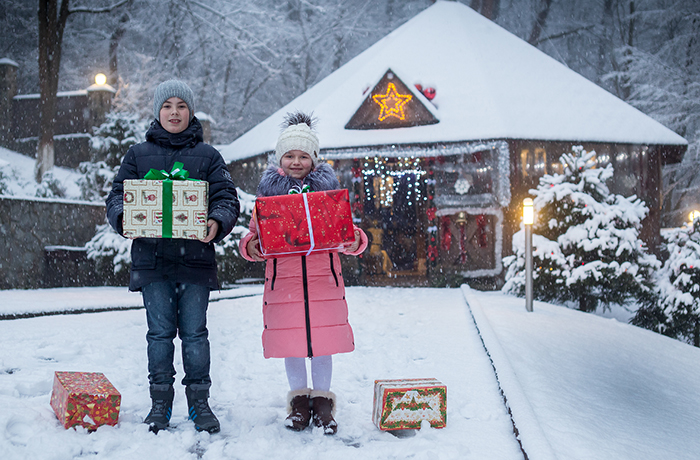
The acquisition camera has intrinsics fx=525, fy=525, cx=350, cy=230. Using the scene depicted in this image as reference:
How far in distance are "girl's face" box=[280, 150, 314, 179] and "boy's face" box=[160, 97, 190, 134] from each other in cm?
68

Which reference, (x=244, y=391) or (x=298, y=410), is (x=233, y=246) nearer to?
(x=244, y=391)

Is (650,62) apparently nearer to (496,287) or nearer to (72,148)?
(496,287)

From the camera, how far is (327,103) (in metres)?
15.0

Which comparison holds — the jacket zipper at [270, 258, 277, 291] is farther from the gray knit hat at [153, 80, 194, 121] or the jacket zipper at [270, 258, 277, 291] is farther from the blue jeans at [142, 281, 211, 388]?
the gray knit hat at [153, 80, 194, 121]

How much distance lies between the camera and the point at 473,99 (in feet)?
45.6

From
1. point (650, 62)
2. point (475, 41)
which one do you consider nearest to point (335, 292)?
point (475, 41)

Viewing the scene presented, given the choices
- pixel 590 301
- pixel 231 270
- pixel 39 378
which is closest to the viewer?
pixel 39 378

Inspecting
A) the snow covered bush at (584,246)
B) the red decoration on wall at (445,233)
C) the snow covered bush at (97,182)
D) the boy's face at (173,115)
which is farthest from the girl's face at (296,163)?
the snow covered bush at (97,182)

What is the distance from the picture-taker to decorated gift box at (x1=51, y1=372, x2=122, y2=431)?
302 cm

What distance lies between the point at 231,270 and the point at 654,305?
910 cm

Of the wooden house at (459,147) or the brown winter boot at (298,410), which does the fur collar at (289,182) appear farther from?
the wooden house at (459,147)

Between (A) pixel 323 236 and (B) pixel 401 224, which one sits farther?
(B) pixel 401 224

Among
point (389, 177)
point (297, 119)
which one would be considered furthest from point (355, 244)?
point (389, 177)

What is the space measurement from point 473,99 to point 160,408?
1247 centimetres
